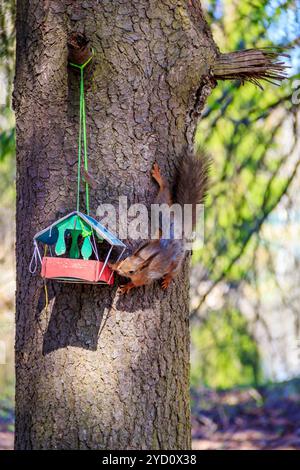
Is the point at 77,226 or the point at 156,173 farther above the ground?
the point at 156,173

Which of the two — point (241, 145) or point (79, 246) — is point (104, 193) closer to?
point (79, 246)

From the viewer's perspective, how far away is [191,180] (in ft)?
6.01

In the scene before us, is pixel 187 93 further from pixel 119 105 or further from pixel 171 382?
pixel 171 382

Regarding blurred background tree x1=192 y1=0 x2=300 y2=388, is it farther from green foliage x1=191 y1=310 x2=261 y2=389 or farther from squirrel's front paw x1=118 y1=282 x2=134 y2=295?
squirrel's front paw x1=118 y1=282 x2=134 y2=295

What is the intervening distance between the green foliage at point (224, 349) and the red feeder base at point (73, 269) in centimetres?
248

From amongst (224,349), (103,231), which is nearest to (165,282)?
(103,231)

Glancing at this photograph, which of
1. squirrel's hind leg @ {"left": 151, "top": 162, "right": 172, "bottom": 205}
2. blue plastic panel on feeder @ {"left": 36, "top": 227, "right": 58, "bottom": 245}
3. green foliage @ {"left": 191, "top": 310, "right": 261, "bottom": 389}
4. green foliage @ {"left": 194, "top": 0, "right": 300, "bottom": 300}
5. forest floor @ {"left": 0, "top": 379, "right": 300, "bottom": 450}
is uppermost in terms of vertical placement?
green foliage @ {"left": 194, "top": 0, "right": 300, "bottom": 300}

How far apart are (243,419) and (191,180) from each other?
109 inches

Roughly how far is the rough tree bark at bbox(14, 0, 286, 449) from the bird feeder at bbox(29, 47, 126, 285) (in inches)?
1.2

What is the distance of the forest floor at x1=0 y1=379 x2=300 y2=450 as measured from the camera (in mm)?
3662

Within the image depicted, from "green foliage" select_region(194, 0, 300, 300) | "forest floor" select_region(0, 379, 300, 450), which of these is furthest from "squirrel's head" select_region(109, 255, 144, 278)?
"forest floor" select_region(0, 379, 300, 450)

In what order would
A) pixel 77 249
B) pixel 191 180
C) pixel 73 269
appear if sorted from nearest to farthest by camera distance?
pixel 73 269 < pixel 77 249 < pixel 191 180

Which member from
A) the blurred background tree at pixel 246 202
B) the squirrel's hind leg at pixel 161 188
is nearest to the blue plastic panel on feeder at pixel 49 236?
the squirrel's hind leg at pixel 161 188
